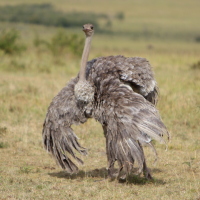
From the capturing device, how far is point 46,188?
6.02 metres

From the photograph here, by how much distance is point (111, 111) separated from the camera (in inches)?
238

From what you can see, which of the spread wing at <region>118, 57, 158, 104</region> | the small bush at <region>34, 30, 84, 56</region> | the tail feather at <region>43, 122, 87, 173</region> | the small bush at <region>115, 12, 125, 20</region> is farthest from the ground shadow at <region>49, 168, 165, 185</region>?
the small bush at <region>115, 12, 125, 20</region>

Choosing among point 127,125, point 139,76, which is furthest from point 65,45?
point 127,125

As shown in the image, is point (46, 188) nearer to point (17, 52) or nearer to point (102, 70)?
point (102, 70)

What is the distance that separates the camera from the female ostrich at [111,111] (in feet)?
19.1

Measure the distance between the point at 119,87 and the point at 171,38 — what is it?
50.1 m

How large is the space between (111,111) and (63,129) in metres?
0.68

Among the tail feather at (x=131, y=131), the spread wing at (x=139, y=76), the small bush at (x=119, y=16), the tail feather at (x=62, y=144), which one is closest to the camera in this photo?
the tail feather at (x=131, y=131)

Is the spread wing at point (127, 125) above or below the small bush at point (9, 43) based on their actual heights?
below

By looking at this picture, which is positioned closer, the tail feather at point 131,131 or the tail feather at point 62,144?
the tail feather at point 131,131

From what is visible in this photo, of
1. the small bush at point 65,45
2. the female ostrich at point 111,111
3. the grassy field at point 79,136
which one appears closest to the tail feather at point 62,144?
the female ostrich at point 111,111

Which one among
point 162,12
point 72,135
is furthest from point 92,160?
point 162,12

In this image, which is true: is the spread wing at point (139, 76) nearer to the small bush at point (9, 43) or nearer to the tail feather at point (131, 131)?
the tail feather at point (131, 131)

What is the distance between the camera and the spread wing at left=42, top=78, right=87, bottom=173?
634 centimetres
